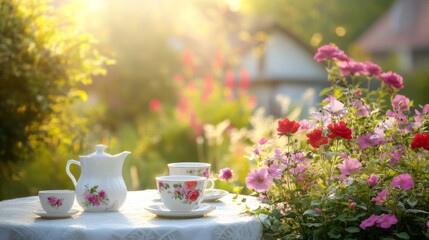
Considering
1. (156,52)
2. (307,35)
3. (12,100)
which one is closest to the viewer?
(12,100)

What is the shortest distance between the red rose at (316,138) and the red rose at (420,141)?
42 cm

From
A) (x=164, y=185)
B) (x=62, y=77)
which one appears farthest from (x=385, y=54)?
(x=164, y=185)

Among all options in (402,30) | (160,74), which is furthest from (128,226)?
(402,30)

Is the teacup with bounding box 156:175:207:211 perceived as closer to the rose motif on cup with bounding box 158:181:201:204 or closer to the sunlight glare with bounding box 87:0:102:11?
the rose motif on cup with bounding box 158:181:201:204

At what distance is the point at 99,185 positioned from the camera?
3.61 meters

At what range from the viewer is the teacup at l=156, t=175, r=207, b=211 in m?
3.43

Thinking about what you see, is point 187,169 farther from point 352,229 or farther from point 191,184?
point 352,229

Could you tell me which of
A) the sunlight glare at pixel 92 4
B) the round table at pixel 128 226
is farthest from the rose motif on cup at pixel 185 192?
the sunlight glare at pixel 92 4

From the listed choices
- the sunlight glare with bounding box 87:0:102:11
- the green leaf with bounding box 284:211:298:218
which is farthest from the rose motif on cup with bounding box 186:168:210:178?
the sunlight glare with bounding box 87:0:102:11

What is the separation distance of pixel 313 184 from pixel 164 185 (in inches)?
29.8

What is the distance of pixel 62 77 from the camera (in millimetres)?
5793

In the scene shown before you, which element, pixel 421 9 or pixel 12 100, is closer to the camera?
pixel 12 100

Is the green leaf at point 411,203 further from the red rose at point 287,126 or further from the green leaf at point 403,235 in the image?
the red rose at point 287,126

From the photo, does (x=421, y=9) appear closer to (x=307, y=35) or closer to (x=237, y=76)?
(x=307, y=35)
